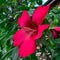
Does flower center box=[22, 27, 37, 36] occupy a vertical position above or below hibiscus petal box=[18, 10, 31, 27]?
below

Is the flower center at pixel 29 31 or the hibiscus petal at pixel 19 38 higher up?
the flower center at pixel 29 31

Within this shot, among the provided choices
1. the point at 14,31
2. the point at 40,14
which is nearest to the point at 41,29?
the point at 40,14

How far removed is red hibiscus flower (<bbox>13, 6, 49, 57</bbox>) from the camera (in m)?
0.53

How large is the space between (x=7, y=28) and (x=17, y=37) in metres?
0.46

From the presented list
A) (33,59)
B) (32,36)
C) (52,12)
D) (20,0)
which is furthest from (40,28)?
(20,0)

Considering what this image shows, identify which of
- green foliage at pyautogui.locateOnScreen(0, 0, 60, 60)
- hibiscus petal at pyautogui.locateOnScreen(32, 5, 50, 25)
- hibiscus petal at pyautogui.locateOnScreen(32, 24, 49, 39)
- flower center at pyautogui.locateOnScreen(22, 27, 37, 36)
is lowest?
green foliage at pyautogui.locateOnScreen(0, 0, 60, 60)

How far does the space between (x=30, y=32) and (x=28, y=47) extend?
0.17 ft

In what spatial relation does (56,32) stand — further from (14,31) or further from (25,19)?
(14,31)

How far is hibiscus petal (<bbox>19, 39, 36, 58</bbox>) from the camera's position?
0.53 m

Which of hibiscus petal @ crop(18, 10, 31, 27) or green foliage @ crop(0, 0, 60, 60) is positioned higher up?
hibiscus petal @ crop(18, 10, 31, 27)

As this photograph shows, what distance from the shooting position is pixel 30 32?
58 cm

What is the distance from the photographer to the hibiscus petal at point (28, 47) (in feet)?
1.74

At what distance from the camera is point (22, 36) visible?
23.2 inches

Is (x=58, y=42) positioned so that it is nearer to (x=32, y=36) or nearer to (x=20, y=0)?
(x=32, y=36)
